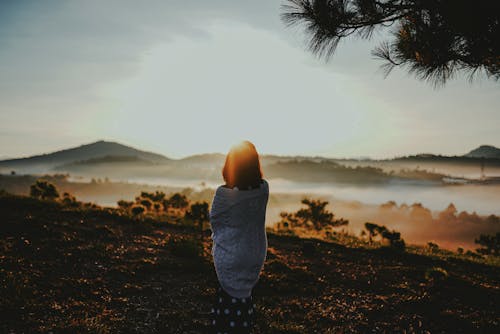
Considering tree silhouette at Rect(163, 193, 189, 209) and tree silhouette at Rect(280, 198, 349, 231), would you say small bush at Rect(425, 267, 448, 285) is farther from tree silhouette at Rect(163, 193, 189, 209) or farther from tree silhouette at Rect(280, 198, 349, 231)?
tree silhouette at Rect(280, 198, 349, 231)

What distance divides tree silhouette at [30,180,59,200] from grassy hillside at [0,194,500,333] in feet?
23.9

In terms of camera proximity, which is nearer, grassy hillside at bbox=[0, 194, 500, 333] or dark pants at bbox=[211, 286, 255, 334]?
dark pants at bbox=[211, 286, 255, 334]

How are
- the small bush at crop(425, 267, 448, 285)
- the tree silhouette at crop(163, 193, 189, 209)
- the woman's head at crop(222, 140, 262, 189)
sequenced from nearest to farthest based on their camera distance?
the woman's head at crop(222, 140, 262, 189)
the small bush at crop(425, 267, 448, 285)
the tree silhouette at crop(163, 193, 189, 209)

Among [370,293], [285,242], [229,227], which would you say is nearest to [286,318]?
[370,293]

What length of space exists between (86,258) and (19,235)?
2314mm

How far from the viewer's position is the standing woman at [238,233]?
362 centimetres

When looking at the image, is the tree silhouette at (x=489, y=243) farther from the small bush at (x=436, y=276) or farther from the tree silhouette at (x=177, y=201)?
the tree silhouette at (x=177, y=201)

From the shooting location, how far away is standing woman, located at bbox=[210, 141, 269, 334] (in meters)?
3.62

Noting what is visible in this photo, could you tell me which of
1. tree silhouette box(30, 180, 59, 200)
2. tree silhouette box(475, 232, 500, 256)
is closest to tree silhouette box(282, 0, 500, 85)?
tree silhouette box(30, 180, 59, 200)

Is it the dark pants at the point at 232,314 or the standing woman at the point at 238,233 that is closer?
the standing woman at the point at 238,233

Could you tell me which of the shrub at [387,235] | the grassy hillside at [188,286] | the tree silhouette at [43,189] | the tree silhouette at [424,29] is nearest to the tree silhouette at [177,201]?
the tree silhouette at [43,189]

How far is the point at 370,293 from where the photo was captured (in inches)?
290

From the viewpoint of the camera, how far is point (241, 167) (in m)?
3.61

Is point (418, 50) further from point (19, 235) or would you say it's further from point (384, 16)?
point (19, 235)
